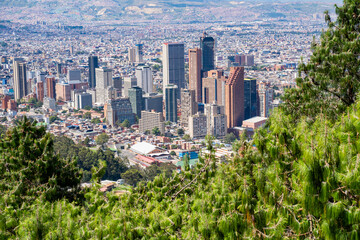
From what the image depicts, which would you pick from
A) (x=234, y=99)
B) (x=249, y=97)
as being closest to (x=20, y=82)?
(x=234, y=99)

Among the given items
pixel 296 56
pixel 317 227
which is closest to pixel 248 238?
pixel 317 227

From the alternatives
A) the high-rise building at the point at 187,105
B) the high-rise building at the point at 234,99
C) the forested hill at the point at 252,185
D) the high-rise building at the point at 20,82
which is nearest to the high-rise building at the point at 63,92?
Result: the high-rise building at the point at 20,82

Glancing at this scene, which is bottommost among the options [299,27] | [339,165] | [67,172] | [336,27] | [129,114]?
[129,114]

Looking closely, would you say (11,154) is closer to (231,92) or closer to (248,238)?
(248,238)

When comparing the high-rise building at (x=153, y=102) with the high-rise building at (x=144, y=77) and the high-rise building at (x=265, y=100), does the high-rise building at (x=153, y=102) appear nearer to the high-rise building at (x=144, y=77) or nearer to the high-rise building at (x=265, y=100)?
the high-rise building at (x=144, y=77)

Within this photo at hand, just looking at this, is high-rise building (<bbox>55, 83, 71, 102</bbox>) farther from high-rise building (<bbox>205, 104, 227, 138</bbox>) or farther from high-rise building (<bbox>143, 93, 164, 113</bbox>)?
high-rise building (<bbox>205, 104, 227, 138</bbox>)

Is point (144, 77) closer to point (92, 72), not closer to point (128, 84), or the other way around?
point (128, 84)

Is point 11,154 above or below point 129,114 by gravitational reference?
above
